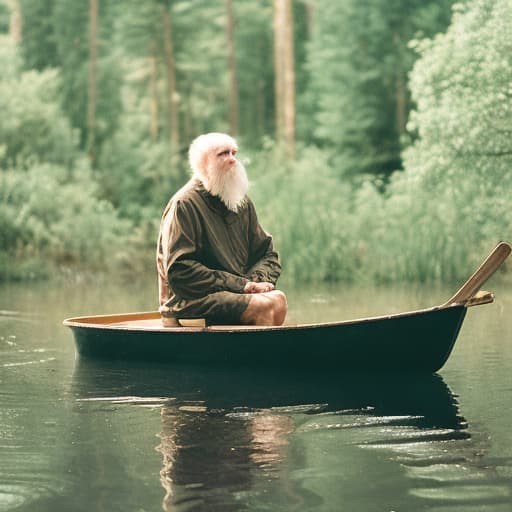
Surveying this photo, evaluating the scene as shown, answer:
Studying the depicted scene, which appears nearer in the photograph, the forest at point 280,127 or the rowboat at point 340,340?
the rowboat at point 340,340

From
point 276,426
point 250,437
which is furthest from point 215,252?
point 250,437

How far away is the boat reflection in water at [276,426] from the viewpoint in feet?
14.6

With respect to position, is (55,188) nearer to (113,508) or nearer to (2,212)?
(2,212)

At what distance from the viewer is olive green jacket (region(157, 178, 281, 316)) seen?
7836 millimetres

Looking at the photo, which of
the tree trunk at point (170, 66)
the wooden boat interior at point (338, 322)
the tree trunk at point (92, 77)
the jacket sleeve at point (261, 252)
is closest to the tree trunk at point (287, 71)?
the tree trunk at point (92, 77)

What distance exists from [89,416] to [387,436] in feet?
5.75

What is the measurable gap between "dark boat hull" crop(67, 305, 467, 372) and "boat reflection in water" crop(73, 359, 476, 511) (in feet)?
0.32

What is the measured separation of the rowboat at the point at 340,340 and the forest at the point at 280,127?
29.1ft

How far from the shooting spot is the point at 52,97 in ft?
83.8

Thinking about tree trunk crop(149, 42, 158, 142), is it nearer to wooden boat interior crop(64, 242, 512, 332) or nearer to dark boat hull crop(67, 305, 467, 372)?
wooden boat interior crop(64, 242, 512, 332)

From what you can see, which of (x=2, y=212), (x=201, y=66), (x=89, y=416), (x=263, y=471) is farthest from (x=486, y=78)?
(x=201, y=66)

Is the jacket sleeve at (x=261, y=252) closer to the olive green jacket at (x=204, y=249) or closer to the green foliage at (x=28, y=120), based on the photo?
the olive green jacket at (x=204, y=249)

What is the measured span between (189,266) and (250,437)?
2505 millimetres

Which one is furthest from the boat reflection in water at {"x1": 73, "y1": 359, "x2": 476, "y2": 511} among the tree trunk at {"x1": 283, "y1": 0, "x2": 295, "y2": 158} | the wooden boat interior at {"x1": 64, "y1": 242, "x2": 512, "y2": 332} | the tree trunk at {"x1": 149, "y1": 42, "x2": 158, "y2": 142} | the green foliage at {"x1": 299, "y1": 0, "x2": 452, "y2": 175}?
the tree trunk at {"x1": 149, "y1": 42, "x2": 158, "y2": 142}
